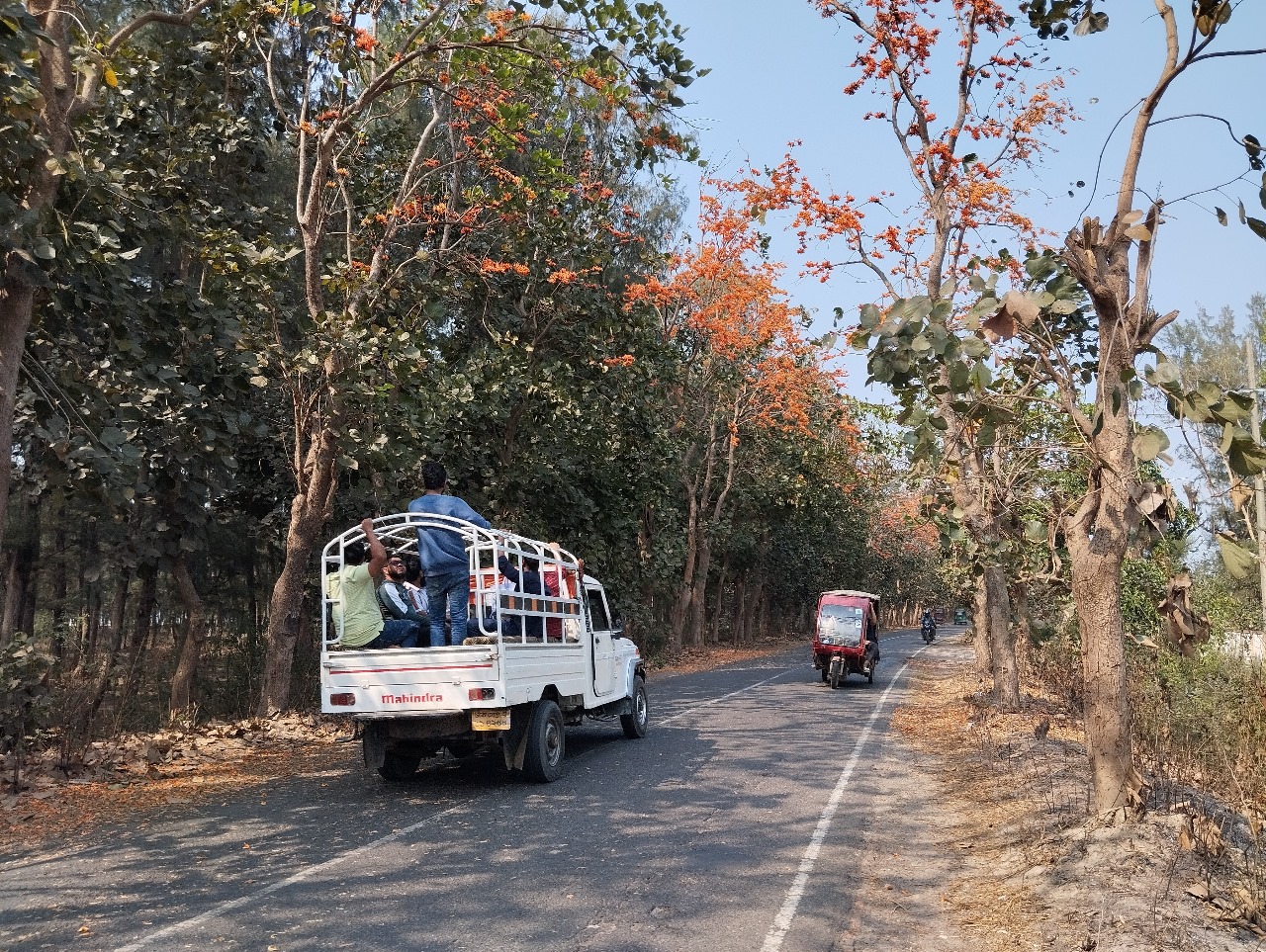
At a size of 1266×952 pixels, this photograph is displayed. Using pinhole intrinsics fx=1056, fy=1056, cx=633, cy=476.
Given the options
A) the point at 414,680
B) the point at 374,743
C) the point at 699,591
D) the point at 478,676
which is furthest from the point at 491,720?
the point at 699,591

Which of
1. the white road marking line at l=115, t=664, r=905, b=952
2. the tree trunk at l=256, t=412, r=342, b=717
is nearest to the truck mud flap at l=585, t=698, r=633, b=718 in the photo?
the white road marking line at l=115, t=664, r=905, b=952

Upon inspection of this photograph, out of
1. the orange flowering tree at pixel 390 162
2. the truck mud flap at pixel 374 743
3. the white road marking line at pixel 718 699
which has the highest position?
the orange flowering tree at pixel 390 162

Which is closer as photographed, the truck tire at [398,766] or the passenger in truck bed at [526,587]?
the passenger in truck bed at [526,587]

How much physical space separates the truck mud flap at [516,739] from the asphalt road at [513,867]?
0.29 m

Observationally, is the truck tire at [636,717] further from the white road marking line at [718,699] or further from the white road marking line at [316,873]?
the white road marking line at [316,873]

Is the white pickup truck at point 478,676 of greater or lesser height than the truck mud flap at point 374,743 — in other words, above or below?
above

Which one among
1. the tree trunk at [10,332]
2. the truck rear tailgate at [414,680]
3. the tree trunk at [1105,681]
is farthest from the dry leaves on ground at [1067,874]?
Answer: the tree trunk at [10,332]

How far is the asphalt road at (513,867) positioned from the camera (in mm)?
5836

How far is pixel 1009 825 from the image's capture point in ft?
30.1

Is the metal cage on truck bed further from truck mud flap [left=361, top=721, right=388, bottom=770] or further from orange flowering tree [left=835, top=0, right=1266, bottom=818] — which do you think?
orange flowering tree [left=835, top=0, right=1266, bottom=818]

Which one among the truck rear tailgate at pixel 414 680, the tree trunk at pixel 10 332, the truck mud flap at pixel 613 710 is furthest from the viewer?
the truck mud flap at pixel 613 710

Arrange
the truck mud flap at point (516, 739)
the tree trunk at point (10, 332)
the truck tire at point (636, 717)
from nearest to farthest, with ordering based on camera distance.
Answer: the tree trunk at point (10, 332)
the truck mud flap at point (516, 739)
the truck tire at point (636, 717)

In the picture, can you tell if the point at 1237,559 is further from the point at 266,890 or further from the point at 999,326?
the point at 266,890

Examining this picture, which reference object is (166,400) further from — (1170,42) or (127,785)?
(1170,42)
